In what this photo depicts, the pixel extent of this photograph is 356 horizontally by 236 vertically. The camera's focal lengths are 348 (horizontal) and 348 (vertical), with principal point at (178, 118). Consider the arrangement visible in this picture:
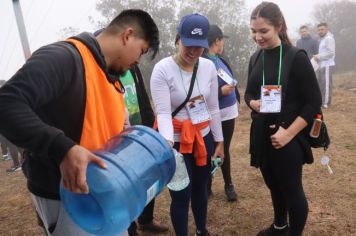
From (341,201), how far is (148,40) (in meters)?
2.74

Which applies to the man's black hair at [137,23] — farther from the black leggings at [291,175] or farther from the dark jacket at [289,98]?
the black leggings at [291,175]

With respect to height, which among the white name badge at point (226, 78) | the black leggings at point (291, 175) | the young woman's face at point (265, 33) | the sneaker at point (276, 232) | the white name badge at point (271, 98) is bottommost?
the sneaker at point (276, 232)

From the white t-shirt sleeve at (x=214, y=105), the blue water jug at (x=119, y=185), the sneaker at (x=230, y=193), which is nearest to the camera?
the blue water jug at (x=119, y=185)

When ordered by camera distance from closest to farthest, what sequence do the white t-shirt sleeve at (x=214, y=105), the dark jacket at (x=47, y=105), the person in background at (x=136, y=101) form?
the dark jacket at (x=47, y=105) < the white t-shirt sleeve at (x=214, y=105) < the person in background at (x=136, y=101)

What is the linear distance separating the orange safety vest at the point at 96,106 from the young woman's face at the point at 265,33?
46.4 inches

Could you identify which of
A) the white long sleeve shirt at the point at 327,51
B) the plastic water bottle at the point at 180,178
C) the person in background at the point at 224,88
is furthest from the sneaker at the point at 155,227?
the white long sleeve shirt at the point at 327,51

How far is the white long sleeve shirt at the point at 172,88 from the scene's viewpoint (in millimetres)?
2334

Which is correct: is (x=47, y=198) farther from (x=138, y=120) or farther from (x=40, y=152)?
(x=138, y=120)

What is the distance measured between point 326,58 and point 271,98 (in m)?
6.25

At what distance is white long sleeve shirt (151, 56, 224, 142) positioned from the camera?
2334mm

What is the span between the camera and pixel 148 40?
5.60 feet

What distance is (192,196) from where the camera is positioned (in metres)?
2.71

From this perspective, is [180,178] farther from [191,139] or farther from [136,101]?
[136,101]

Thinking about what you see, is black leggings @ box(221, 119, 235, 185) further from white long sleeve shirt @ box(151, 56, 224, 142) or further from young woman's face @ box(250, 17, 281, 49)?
young woman's face @ box(250, 17, 281, 49)
